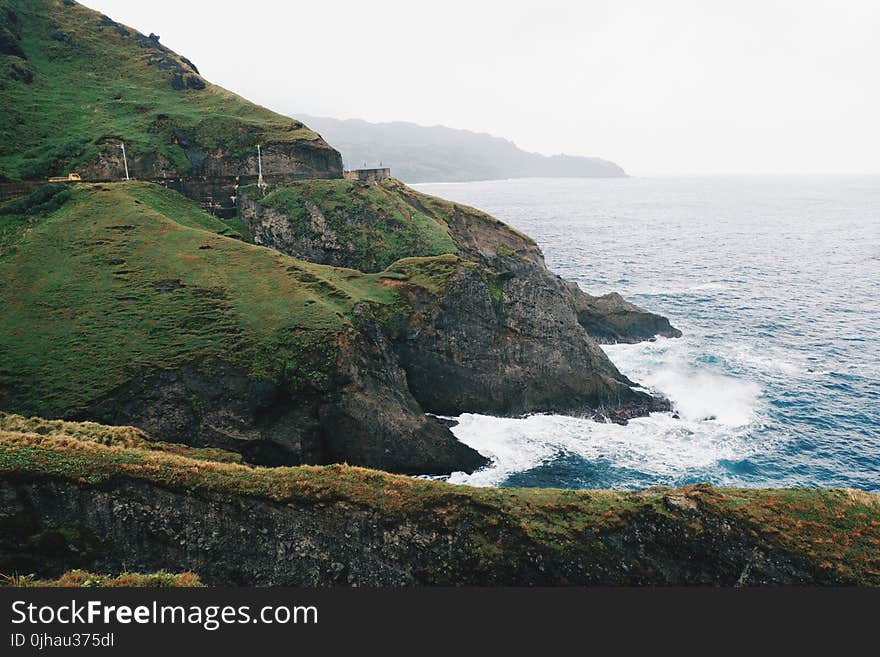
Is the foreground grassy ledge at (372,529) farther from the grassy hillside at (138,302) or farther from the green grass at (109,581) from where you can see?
the grassy hillside at (138,302)

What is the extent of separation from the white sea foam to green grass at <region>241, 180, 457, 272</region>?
2311 centimetres

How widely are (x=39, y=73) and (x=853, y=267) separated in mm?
151787

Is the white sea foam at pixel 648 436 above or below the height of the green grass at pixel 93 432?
below

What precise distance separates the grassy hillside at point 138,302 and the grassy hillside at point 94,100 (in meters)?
12.7

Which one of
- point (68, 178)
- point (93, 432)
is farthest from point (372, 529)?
point (68, 178)

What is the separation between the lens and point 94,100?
65.5m

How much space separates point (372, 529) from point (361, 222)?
46006 mm

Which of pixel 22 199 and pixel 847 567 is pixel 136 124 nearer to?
pixel 22 199

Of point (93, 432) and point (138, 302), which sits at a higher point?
point (138, 302)

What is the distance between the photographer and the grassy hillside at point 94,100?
55.2 meters

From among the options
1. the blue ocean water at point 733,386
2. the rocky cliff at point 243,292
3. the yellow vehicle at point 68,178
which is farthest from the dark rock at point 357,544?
the yellow vehicle at point 68,178

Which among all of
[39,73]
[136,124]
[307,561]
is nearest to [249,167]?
[136,124]

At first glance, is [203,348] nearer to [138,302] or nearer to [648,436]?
[138,302]

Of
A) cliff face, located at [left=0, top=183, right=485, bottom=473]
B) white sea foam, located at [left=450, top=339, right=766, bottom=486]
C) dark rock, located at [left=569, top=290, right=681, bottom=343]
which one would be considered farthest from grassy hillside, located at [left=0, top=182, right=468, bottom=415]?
dark rock, located at [left=569, top=290, right=681, bottom=343]
